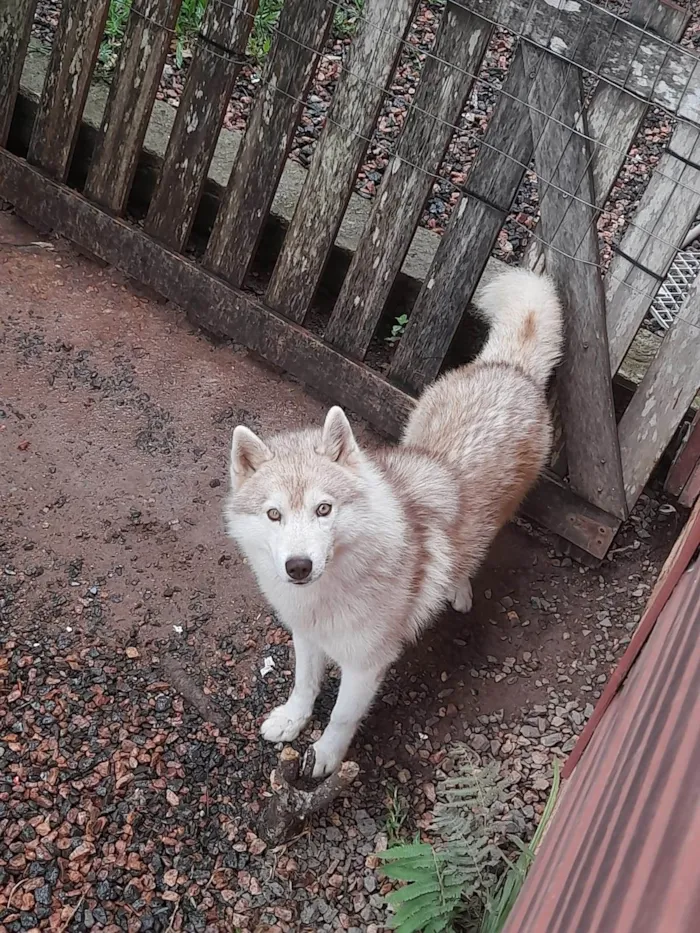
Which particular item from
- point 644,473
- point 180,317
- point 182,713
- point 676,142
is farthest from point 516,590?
point 180,317

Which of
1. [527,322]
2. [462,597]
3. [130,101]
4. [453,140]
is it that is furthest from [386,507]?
[453,140]

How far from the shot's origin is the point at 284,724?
10.0 ft

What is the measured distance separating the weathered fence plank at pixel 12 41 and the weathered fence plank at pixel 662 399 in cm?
400

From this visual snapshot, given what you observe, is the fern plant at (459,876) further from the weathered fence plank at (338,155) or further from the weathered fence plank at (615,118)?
the weathered fence plank at (338,155)

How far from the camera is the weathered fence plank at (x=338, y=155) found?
11.8 feet

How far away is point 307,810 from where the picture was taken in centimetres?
265

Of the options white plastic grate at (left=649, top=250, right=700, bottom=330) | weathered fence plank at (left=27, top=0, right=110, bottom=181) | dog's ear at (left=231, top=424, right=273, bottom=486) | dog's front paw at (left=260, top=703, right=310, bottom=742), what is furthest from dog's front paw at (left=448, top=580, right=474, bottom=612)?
weathered fence plank at (left=27, top=0, right=110, bottom=181)

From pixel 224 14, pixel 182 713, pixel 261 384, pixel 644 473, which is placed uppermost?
pixel 224 14

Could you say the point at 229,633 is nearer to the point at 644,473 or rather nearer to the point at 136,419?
the point at 136,419

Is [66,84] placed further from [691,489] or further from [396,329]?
[691,489]

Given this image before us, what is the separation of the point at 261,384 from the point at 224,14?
6.16 feet

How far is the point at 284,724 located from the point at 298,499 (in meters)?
1.04

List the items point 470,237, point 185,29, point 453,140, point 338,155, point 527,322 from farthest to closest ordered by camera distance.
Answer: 1. point 185,29
2. point 453,140
3. point 338,155
4. point 470,237
5. point 527,322

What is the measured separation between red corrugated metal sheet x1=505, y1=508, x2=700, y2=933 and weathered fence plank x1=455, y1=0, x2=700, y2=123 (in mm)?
2381
